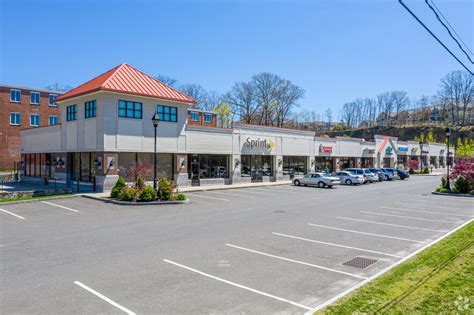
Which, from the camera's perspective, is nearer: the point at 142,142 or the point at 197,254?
the point at 197,254

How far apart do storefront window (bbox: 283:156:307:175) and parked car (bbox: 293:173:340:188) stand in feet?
20.0

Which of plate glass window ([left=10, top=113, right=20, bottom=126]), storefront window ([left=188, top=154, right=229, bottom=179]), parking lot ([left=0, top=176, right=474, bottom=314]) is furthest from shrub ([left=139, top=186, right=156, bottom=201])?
plate glass window ([left=10, top=113, right=20, bottom=126])

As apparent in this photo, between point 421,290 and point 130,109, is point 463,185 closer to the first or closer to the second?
point 421,290

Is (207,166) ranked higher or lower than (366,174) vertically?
higher

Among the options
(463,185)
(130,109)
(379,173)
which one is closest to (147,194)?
(130,109)

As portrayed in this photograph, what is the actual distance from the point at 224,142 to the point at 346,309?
30212mm

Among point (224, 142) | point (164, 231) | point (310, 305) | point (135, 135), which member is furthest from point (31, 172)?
point (310, 305)

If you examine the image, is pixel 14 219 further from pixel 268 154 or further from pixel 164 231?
pixel 268 154

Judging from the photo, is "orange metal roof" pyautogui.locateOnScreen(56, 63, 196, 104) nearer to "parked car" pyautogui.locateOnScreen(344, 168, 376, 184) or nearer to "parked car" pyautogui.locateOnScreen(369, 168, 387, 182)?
"parked car" pyautogui.locateOnScreen(344, 168, 376, 184)

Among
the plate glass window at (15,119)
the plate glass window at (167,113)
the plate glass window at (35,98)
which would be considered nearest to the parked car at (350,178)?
the plate glass window at (167,113)

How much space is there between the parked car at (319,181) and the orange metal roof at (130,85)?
1424 cm

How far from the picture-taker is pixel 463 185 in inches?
1101

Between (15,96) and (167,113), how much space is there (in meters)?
28.2

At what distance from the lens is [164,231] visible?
13.3 metres
